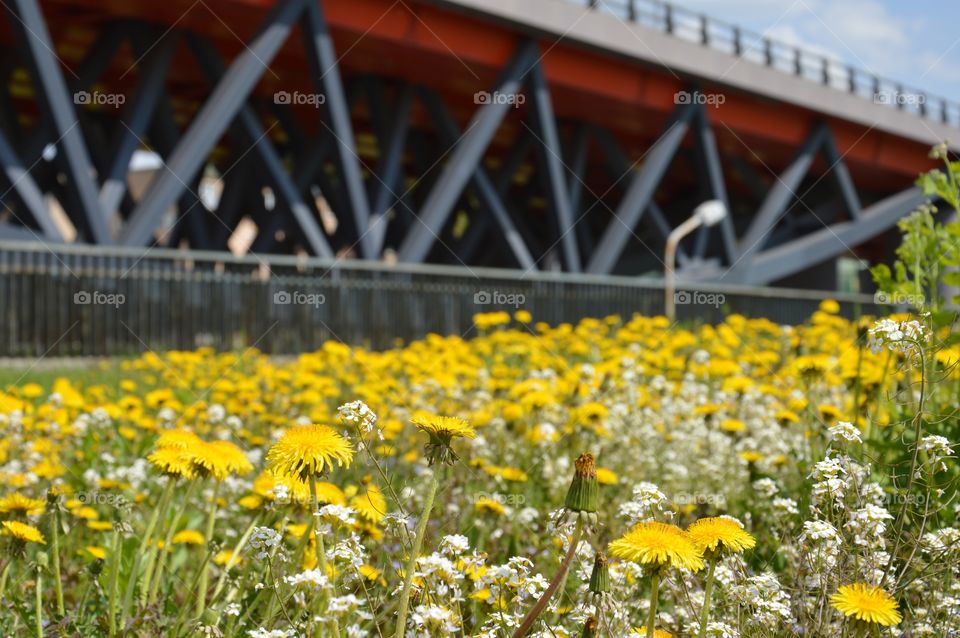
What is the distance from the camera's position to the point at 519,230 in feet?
107

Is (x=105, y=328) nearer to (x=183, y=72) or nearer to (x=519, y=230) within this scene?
(x=183, y=72)

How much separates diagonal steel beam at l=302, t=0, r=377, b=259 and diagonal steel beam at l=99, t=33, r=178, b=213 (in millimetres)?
2605

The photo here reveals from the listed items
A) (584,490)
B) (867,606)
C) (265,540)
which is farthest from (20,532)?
(867,606)

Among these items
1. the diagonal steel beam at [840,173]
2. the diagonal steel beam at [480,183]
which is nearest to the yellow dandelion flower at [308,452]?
the diagonal steel beam at [480,183]

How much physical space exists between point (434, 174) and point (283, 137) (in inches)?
188

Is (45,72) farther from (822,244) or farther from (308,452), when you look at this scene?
A: (822,244)

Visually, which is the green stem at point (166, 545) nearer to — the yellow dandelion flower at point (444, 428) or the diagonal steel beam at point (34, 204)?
the yellow dandelion flower at point (444, 428)

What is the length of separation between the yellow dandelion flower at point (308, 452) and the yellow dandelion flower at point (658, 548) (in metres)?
0.51

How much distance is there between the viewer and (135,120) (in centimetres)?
1662

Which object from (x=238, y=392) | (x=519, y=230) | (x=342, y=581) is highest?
(x=519, y=230)

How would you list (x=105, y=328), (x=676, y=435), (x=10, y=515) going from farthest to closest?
(x=105, y=328), (x=676, y=435), (x=10, y=515)

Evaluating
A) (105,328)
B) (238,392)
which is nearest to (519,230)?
(105,328)

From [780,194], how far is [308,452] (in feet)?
84.4

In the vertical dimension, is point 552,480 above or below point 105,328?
below
